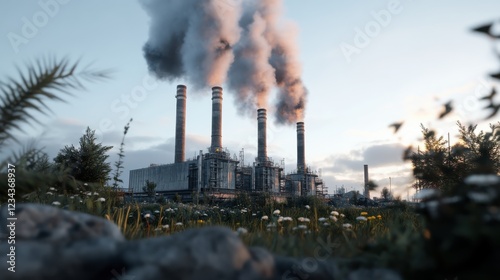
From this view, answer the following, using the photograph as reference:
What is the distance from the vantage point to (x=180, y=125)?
147 ft

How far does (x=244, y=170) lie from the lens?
164 feet

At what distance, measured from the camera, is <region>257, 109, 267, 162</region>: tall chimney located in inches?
1970

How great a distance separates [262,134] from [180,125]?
11.8 metres

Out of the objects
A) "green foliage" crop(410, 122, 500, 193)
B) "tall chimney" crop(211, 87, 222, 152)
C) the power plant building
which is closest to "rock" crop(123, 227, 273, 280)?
"green foliage" crop(410, 122, 500, 193)

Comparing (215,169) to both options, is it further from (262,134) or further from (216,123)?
(262,134)

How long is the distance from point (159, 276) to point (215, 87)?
44784mm

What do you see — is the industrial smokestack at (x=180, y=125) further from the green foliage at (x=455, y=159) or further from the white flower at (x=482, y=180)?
the white flower at (x=482, y=180)

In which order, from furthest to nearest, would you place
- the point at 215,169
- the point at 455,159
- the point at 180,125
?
the point at 180,125 → the point at 215,169 → the point at 455,159

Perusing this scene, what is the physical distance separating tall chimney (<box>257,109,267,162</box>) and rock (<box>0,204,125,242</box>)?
1855 inches

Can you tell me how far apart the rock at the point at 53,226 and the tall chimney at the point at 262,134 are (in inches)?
1855

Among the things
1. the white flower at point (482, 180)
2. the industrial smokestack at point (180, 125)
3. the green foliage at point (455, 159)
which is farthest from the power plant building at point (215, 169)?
the white flower at point (482, 180)

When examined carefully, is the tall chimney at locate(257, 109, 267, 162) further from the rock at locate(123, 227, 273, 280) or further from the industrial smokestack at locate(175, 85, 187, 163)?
the rock at locate(123, 227, 273, 280)

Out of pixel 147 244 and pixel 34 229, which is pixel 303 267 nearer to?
pixel 147 244

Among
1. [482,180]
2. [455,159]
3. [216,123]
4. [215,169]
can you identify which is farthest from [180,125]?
[482,180]
